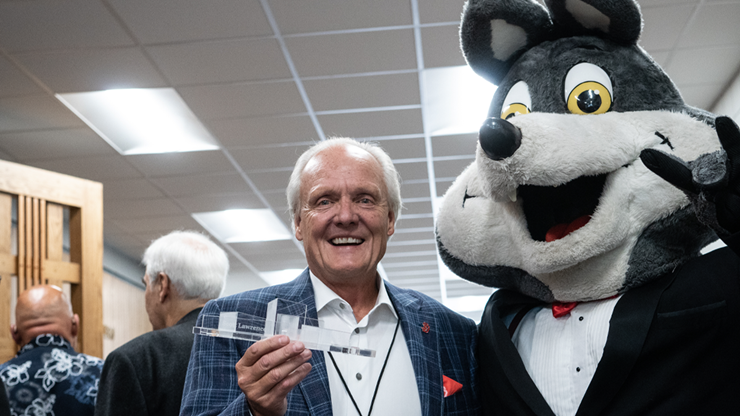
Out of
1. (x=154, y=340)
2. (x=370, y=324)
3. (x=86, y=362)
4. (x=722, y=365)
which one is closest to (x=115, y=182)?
(x=86, y=362)

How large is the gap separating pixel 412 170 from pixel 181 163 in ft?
6.55

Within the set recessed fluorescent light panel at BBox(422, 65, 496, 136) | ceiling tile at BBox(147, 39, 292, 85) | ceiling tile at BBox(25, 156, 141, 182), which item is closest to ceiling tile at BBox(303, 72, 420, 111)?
recessed fluorescent light panel at BBox(422, 65, 496, 136)

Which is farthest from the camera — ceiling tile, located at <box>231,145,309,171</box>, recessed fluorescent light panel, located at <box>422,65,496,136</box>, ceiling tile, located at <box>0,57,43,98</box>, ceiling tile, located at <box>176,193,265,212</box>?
ceiling tile, located at <box>176,193,265,212</box>

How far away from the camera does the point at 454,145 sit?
551 cm

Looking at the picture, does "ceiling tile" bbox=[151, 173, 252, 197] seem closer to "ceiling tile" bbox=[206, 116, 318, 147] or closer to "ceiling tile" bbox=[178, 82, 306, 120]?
"ceiling tile" bbox=[206, 116, 318, 147]

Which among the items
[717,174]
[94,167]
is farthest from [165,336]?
[94,167]

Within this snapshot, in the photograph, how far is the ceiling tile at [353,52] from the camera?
12.8 ft

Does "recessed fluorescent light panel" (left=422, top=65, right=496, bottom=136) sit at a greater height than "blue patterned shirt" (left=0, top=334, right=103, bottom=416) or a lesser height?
greater

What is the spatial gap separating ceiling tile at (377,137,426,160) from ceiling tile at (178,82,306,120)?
0.93 metres

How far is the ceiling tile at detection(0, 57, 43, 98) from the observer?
409 cm

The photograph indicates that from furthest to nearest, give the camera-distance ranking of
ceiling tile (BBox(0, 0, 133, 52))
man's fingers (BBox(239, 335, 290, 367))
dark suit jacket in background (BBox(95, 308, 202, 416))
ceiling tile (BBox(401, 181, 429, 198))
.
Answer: ceiling tile (BBox(401, 181, 429, 198)) → ceiling tile (BBox(0, 0, 133, 52)) → dark suit jacket in background (BBox(95, 308, 202, 416)) → man's fingers (BBox(239, 335, 290, 367))

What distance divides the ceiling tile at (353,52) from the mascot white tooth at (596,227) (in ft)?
7.76

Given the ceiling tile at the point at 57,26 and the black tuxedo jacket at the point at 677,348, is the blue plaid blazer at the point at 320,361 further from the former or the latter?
the ceiling tile at the point at 57,26

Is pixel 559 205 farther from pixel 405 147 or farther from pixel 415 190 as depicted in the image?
pixel 415 190
